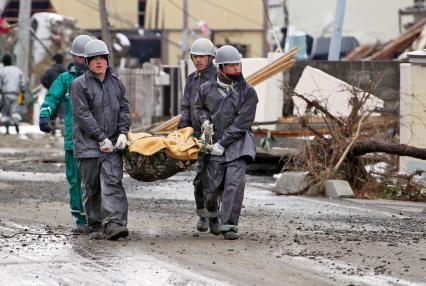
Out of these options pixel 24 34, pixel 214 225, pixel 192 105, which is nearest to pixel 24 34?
pixel 24 34

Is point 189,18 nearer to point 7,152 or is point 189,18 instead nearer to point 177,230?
point 7,152

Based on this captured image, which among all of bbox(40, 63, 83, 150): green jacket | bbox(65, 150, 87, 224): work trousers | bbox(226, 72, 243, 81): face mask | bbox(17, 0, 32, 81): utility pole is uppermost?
bbox(17, 0, 32, 81): utility pole

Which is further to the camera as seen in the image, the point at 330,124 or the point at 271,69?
the point at 271,69

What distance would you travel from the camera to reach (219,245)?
1136 cm

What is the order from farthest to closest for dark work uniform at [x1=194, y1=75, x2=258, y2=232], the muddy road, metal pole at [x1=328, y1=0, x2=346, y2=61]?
1. metal pole at [x1=328, y1=0, x2=346, y2=61]
2. dark work uniform at [x1=194, y1=75, x2=258, y2=232]
3. the muddy road

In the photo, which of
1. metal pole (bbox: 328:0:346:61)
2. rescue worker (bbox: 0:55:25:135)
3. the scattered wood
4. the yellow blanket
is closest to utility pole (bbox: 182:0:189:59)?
rescue worker (bbox: 0:55:25:135)

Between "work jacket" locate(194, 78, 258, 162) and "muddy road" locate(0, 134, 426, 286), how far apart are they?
0.84m

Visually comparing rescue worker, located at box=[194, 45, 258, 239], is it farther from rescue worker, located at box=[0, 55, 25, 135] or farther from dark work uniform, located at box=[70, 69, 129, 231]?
rescue worker, located at box=[0, 55, 25, 135]

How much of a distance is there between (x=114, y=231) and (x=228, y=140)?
1.31 meters

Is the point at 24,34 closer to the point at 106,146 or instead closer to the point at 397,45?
the point at 397,45

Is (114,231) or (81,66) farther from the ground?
(81,66)

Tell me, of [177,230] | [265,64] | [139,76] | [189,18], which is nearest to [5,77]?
[139,76]

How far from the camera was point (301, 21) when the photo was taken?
56.8 meters

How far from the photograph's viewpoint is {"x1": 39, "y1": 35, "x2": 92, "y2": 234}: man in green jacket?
12.3m
